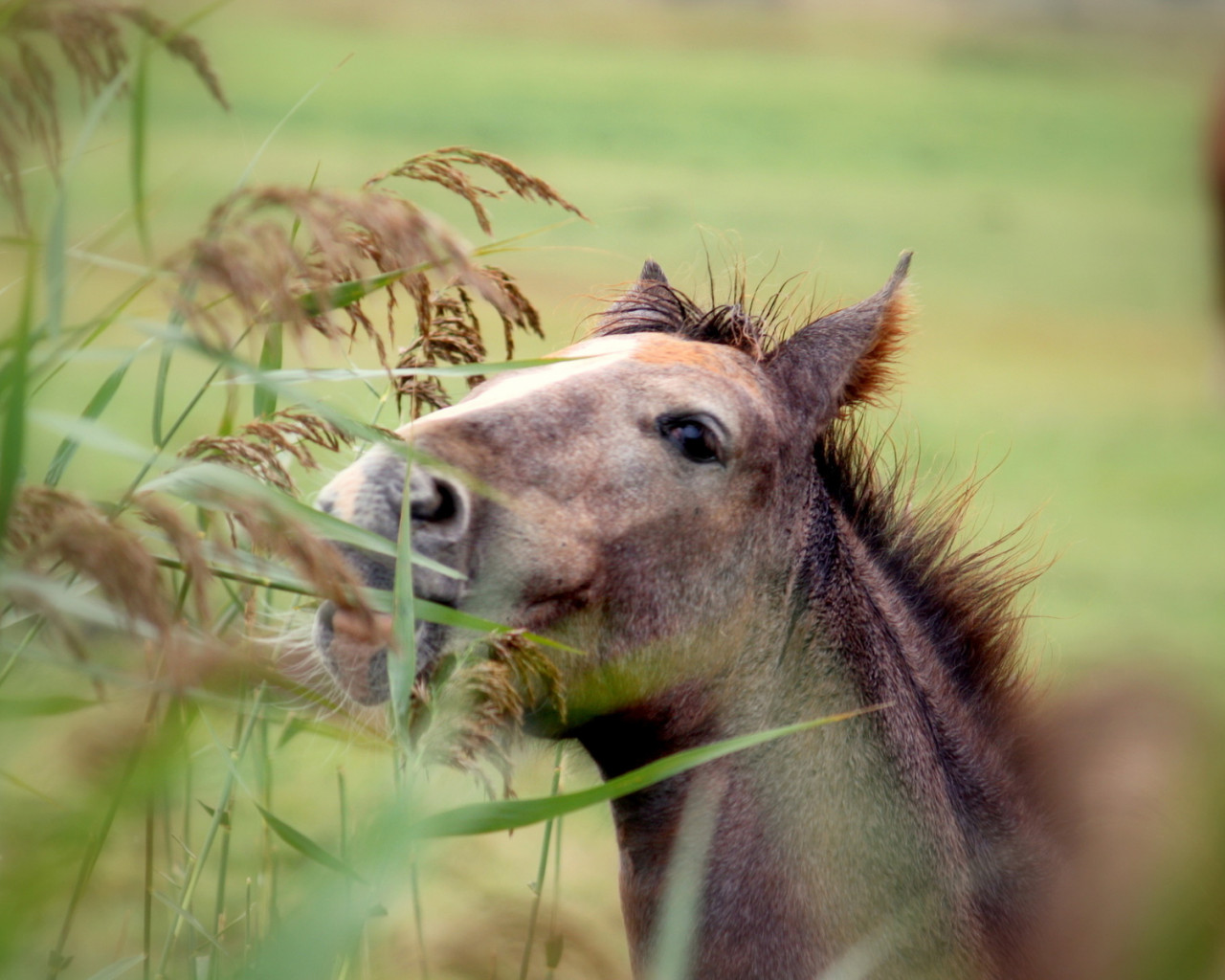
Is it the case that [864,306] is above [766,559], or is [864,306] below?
above

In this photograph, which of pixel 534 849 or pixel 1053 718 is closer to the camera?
pixel 1053 718

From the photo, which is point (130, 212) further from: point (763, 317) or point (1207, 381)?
point (1207, 381)

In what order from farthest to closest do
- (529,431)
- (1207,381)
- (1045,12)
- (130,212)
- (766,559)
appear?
(1045,12), (1207,381), (766,559), (529,431), (130,212)

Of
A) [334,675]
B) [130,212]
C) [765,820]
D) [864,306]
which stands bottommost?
[765,820]

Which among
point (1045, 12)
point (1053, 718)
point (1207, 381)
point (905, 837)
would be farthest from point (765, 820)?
point (1045, 12)

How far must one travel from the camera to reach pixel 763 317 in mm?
2461

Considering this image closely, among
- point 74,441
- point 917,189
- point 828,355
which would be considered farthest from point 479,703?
point 917,189

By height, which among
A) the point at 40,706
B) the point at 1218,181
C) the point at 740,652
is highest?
the point at 40,706

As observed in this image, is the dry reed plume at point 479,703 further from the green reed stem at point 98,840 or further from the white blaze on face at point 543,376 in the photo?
the white blaze on face at point 543,376

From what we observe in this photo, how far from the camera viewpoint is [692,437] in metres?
2.11

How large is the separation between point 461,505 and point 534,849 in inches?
112

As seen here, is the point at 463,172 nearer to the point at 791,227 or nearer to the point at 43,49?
the point at 43,49

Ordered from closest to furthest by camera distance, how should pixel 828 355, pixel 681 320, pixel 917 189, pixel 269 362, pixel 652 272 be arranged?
pixel 269 362 → pixel 828 355 → pixel 681 320 → pixel 652 272 → pixel 917 189

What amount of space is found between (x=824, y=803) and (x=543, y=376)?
0.88 m
